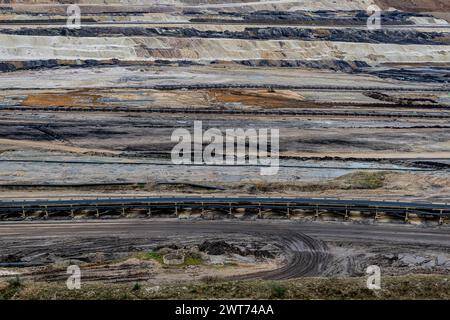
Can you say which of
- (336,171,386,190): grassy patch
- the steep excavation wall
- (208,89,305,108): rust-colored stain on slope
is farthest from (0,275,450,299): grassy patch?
the steep excavation wall

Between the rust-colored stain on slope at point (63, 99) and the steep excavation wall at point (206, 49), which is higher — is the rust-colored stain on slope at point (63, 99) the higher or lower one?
the lower one

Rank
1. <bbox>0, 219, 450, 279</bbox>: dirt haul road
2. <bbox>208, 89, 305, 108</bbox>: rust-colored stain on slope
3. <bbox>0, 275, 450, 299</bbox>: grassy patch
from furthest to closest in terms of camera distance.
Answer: <bbox>208, 89, 305, 108</bbox>: rust-colored stain on slope < <bbox>0, 219, 450, 279</bbox>: dirt haul road < <bbox>0, 275, 450, 299</bbox>: grassy patch

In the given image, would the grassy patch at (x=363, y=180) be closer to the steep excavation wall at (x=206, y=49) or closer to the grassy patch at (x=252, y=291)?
the grassy patch at (x=252, y=291)

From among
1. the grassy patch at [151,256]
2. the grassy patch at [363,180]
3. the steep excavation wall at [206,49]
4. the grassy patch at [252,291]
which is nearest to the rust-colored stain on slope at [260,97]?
the grassy patch at [363,180]

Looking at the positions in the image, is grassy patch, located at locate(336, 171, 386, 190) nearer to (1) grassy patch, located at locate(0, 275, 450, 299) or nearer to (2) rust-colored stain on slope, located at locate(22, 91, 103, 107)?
(1) grassy patch, located at locate(0, 275, 450, 299)

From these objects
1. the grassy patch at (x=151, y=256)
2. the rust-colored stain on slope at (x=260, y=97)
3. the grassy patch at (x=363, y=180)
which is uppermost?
the rust-colored stain on slope at (x=260, y=97)

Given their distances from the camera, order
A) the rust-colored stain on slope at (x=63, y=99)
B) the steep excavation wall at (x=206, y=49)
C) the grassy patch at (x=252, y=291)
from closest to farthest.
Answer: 1. the grassy patch at (x=252, y=291)
2. the rust-colored stain on slope at (x=63, y=99)
3. the steep excavation wall at (x=206, y=49)

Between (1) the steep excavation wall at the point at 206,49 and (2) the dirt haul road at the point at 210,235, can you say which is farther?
(1) the steep excavation wall at the point at 206,49
